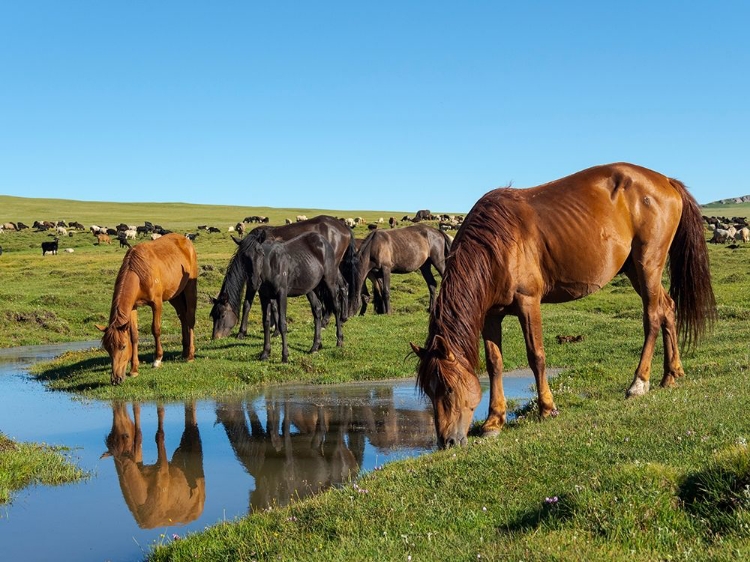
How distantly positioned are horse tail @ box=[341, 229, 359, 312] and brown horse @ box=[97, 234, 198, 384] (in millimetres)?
5140

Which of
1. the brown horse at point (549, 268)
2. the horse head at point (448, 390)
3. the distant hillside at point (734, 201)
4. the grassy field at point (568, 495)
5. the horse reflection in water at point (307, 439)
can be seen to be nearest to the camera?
the grassy field at point (568, 495)

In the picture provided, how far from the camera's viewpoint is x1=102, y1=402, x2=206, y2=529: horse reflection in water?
759 cm

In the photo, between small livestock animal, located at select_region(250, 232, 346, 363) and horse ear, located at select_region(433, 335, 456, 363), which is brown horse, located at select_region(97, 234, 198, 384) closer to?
small livestock animal, located at select_region(250, 232, 346, 363)

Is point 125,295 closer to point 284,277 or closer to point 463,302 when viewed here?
point 284,277

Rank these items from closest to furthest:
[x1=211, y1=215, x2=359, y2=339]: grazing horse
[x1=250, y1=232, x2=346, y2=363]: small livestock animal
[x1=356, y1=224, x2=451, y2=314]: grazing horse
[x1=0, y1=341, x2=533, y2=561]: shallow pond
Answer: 1. [x1=0, y1=341, x2=533, y2=561]: shallow pond
2. [x1=250, y1=232, x2=346, y2=363]: small livestock animal
3. [x1=211, y1=215, x2=359, y2=339]: grazing horse
4. [x1=356, y1=224, x2=451, y2=314]: grazing horse

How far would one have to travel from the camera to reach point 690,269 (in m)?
9.67

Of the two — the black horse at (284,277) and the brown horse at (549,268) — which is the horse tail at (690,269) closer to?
the brown horse at (549,268)

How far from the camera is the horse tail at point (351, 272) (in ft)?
70.9

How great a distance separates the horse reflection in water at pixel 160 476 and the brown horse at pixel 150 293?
2.59 metres

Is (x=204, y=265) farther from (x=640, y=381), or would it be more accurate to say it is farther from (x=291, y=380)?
(x=640, y=381)

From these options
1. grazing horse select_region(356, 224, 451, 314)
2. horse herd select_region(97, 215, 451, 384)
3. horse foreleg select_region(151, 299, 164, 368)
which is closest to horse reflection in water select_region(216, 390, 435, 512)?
horse herd select_region(97, 215, 451, 384)

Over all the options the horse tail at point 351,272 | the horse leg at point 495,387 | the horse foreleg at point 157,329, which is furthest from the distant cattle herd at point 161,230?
the horse leg at point 495,387

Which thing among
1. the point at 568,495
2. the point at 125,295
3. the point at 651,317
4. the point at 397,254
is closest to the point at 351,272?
the point at 397,254

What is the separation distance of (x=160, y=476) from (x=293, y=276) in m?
8.75
